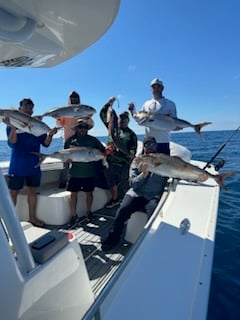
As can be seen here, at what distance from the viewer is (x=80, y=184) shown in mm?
3881

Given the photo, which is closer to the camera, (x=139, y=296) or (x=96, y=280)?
(x=139, y=296)

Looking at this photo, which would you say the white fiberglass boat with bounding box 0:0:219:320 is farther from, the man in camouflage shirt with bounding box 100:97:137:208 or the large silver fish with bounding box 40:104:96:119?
the man in camouflage shirt with bounding box 100:97:137:208

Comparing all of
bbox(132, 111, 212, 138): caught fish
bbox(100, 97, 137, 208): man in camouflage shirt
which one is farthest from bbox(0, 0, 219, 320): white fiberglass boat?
bbox(100, 97, 137, 208): man in camouflage shirt

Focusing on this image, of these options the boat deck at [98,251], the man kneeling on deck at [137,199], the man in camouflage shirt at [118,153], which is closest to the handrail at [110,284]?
the man kneeling on deck at [137,199]

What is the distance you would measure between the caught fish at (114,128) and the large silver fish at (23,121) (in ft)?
4.39

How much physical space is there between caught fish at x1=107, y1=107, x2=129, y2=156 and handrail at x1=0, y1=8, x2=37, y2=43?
290 cm

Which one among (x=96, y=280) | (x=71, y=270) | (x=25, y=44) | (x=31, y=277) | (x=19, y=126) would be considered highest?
(x=25, y=44)

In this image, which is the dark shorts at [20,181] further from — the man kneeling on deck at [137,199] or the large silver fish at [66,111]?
the man kneeling on deck at [137,199]

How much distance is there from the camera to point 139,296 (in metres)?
1.57

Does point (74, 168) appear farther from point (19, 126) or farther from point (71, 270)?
point (71, 270)

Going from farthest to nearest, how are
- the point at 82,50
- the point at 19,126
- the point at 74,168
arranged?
the point at 74,168
the point at 19,126
the point at 82,50

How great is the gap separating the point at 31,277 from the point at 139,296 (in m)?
0.61

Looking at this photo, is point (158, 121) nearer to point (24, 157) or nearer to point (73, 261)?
point (24, 157)

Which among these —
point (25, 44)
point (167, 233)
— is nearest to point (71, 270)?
point (167, 233)
